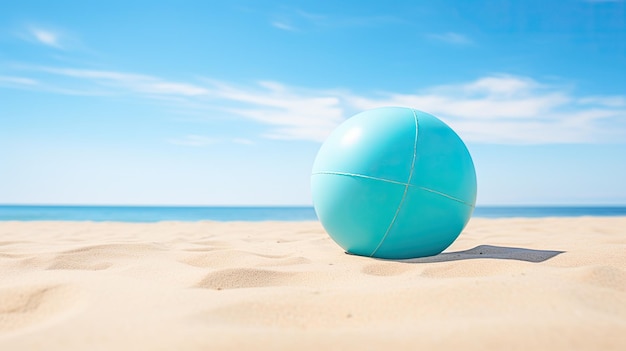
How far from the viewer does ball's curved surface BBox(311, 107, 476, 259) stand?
4.60 meters

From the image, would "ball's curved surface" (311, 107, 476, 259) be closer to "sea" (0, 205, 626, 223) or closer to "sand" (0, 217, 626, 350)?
"sand" (0, 217, 626, 350)

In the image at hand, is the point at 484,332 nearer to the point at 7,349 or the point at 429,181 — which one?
the point at 7,349

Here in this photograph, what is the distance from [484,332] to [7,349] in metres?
2.13

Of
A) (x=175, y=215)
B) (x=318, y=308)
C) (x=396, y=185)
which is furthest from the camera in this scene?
(x=175, y=215)

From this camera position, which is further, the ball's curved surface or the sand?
the ball's curved surface

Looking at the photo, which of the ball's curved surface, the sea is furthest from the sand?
the sea

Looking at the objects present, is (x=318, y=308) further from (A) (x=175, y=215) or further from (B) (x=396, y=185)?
(A) (x=175, y=215)

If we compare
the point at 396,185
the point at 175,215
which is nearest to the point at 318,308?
the point at 396,185

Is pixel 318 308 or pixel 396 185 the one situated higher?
pixel 396 185

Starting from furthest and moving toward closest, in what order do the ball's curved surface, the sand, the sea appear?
the sea, the ball's curved surface, the sand

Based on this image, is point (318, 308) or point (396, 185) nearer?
point (318, 308)

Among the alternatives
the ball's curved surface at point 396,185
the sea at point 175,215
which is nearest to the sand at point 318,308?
the ball's curved surface at point 396,185

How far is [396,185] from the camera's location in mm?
4566

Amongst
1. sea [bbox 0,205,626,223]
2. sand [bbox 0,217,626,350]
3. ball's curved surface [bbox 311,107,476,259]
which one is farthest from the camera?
sea [bbox 0,205,626,223]
